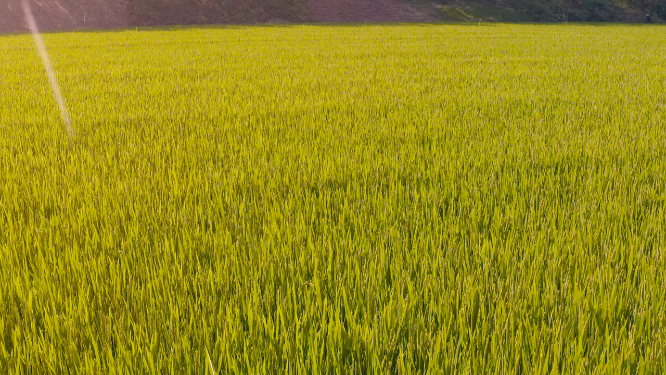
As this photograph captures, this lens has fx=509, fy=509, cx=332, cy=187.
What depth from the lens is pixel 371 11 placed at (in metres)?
29.4

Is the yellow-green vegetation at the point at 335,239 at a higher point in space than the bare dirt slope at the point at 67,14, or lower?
lower

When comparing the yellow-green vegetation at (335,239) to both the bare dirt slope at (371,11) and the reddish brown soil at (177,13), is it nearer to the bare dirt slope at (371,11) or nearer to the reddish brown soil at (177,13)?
the reddish brown soil at (177,13)

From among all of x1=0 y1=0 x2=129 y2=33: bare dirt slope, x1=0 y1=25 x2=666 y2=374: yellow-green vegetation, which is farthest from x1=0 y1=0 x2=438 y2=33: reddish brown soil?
x1=0 y1=25 x2=666 y2=374: yellow-green vegetation

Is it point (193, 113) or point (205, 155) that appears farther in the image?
point (193, 113)

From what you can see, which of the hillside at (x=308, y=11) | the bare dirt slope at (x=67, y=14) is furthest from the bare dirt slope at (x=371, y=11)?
the bare dirt slope at (x=67, y=14)

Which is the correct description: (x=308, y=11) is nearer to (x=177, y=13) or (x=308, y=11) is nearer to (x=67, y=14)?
(x=177, y=13)

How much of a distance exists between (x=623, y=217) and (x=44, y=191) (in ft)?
9.49

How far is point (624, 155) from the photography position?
3355 mm

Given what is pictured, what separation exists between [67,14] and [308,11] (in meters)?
12.3

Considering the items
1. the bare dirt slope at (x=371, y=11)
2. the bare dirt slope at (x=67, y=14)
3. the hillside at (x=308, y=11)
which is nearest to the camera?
the bare dirt slope at (x=67, y=14)

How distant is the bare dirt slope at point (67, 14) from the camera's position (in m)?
22.9

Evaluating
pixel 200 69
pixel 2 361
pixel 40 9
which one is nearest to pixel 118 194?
pixel 2 361

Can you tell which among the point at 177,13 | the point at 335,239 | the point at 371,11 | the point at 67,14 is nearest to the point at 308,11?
the point at 371,11

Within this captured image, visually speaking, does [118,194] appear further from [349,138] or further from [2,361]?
[349,138]
